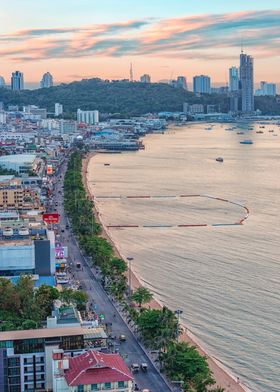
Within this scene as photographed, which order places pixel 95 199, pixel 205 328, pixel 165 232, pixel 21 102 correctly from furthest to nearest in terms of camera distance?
1. pixel 21 102
2. pixel 95 199
3. pixel 165 232
4. pixel 205 328

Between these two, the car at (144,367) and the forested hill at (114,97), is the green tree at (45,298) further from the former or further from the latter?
the forested hill at (114,97)

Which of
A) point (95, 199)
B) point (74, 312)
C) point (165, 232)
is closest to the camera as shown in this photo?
point (74, 312)

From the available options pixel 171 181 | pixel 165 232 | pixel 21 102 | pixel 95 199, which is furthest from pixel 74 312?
pixel 21 102

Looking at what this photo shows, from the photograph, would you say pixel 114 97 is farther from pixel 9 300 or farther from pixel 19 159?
pixel 9 300

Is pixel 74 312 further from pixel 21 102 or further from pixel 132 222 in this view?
pixel 21 102

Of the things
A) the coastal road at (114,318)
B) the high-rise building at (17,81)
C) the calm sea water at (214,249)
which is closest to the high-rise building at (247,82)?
the high-rise building at (17,81)

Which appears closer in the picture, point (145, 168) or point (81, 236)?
point (81, 236)
